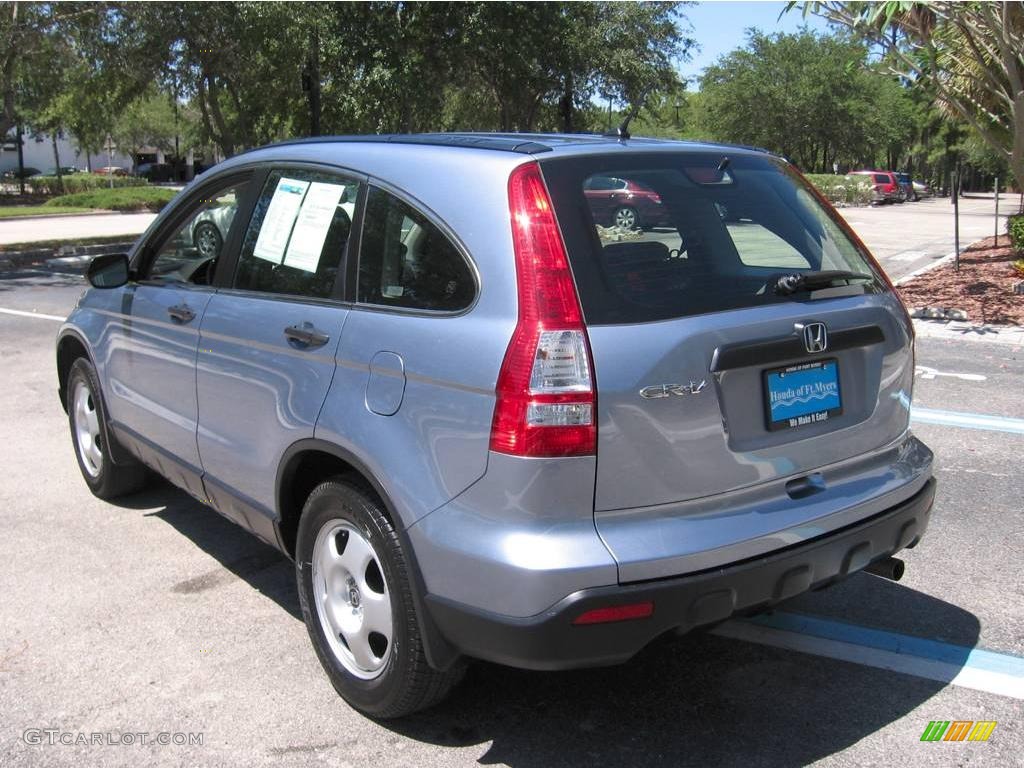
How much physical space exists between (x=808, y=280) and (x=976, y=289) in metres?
12.5

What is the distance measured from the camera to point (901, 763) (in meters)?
2.96

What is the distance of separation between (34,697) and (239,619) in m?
0.81

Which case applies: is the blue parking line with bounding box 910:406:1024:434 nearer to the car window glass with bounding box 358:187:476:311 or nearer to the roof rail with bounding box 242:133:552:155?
the roof rail with bounding box 242:133:552:155

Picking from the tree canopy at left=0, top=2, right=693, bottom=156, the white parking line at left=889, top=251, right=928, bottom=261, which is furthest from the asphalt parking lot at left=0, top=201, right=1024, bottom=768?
the white parking line at left=889, top=251, right=928, bottom=261

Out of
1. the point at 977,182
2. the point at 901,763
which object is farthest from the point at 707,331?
the point at 977,182

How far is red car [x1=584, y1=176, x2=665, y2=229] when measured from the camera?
294 centimetres

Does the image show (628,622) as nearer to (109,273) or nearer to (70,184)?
(109,273)

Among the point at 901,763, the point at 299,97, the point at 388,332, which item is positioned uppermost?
the point at 299,97

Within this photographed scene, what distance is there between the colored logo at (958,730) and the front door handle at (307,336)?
2.29 meters

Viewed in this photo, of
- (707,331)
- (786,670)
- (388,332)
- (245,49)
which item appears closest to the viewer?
(707,331)

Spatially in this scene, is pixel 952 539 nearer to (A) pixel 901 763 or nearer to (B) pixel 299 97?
(A) pixel 901 763

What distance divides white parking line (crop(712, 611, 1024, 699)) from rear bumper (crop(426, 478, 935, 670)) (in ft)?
2.88

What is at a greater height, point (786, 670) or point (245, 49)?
point (245, 49)

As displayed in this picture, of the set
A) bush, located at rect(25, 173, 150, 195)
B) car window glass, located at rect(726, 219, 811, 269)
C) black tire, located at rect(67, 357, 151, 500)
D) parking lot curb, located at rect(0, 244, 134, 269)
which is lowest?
black tire, located at rect(67, 357, 151, 500)
